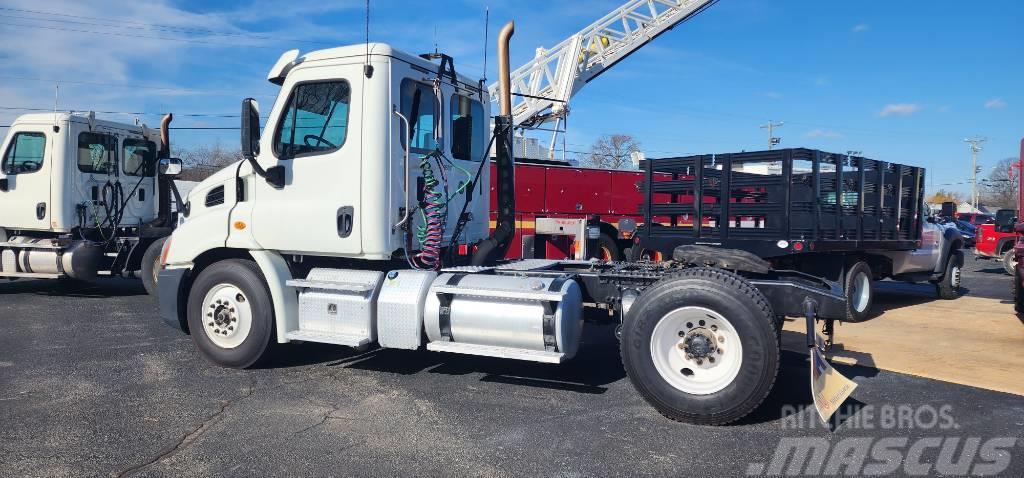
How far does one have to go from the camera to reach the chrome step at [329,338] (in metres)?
5.97

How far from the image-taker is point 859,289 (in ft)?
31.9

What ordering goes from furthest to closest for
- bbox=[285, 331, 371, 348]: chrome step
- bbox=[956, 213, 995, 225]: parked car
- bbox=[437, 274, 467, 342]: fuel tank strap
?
bbox=[956, 213, 995, 225]: parked car, bbox=[285, 331, 371, 348]: chrome step, bbox=[437, 274, 467, 342]: fuel tank strap

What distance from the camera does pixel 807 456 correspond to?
4.38 metres

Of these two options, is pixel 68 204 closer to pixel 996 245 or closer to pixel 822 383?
pixel 822 383

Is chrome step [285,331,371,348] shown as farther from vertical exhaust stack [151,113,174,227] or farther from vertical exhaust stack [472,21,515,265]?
vertical exhaust stack [151,113,174,227]

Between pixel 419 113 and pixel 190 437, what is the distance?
329 cm

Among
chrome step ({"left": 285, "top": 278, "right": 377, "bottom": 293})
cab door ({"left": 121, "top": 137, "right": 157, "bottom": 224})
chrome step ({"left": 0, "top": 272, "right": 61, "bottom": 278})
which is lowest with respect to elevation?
chrome step ({"left": 0, "top": 272, "right": 61, "bottom": 278})

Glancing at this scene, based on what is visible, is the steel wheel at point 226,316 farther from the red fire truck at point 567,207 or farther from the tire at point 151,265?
the red fire truck at point 567,207

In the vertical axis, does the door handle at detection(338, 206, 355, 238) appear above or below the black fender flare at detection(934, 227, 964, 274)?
above

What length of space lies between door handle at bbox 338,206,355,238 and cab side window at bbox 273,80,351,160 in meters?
0.55

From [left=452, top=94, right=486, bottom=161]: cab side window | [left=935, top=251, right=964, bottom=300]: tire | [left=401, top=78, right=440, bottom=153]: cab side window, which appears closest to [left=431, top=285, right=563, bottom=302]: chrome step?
[left=401, top=78, right=440, bottom=153]: cab side window

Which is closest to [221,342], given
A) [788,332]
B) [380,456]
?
[380,456]

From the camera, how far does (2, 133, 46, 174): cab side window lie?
11.5 m

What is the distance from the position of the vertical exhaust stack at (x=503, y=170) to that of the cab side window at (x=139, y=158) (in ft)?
27.6
